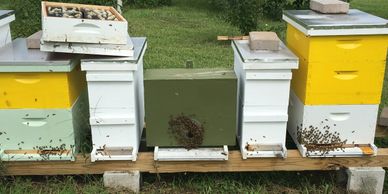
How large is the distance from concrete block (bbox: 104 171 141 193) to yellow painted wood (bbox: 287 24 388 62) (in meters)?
1.26

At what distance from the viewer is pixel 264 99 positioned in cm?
262

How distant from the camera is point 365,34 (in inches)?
100

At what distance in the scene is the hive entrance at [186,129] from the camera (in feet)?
8.66

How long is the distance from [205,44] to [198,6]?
5341 millimetres

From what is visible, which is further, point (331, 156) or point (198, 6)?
point (198, 6)

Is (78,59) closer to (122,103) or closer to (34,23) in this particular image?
Answer: (122,103)

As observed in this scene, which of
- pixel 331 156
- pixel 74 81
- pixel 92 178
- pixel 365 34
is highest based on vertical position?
pixel 365 34

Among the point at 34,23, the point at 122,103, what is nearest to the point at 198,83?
the point at 122,103

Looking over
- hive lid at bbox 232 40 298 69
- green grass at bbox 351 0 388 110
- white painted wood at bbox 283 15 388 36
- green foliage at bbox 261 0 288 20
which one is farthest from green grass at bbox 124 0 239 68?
green grass at bbox 351 0 388 110

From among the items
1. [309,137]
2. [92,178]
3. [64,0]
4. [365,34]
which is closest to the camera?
[365,34]

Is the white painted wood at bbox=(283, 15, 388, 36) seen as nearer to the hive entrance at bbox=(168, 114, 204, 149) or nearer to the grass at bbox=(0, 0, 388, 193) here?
the hive entrance at bbox=(168, 114, 204, 149)

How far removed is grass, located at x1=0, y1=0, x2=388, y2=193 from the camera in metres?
2.83

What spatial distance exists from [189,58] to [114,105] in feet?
11.5

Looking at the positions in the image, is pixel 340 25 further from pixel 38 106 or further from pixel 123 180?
pixel 38 106
